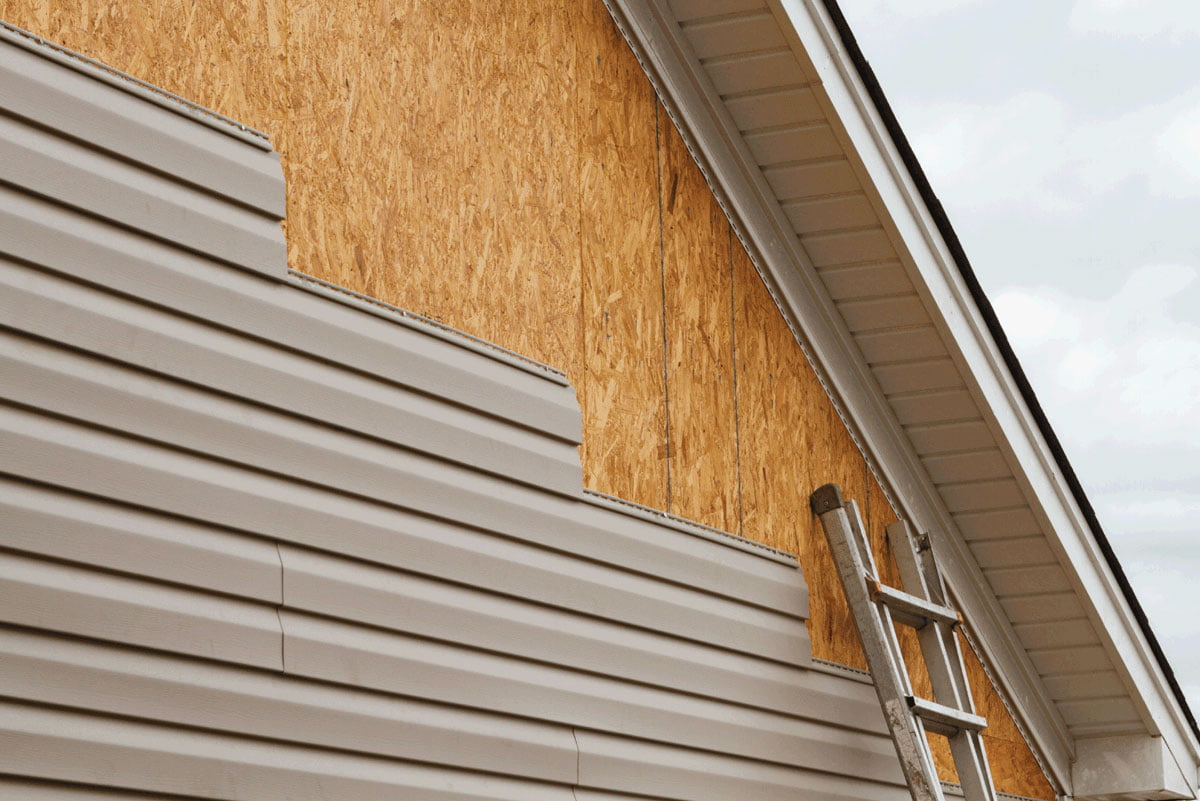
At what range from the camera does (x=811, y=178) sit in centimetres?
568

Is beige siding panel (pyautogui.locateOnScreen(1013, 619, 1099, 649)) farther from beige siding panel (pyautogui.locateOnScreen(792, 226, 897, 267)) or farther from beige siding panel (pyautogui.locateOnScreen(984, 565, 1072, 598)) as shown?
beige siding panel (pyautogui.locateOnScreen(792, 226, 897, 267))

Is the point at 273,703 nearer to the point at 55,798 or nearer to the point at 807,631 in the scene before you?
the point at 55,798

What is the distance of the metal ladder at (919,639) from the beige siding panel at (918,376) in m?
0.61

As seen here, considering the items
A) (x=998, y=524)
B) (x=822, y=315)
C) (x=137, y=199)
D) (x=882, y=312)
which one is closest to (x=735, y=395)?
(x=822, y=315)

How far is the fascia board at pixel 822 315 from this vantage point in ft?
18.0

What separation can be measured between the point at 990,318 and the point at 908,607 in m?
1.26

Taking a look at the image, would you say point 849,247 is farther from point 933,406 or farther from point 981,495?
point 981,495

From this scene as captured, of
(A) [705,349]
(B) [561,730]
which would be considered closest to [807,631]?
(A) [705,349]

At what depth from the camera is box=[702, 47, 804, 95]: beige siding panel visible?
5387mm

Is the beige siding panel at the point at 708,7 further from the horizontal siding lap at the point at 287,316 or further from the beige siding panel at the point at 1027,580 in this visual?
the beige siding panel at the point at 1027,580

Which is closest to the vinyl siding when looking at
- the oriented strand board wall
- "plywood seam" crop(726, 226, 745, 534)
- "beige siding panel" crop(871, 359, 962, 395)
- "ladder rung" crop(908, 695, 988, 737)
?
the oriented strand board wall

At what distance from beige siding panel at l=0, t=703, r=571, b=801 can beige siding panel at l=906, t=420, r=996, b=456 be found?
3.10 metres

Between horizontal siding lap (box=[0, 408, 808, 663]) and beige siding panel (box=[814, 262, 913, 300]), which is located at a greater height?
beige siding panel (box=[814, 262, 913, 300])

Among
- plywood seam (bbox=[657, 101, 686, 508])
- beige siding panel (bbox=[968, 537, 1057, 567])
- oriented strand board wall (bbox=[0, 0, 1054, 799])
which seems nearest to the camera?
oriented strand board wall (bbox=[0, 0, 1054, 799])
